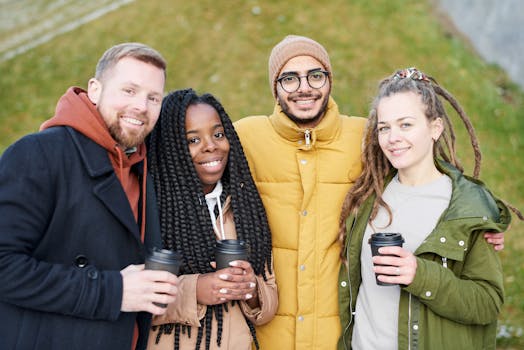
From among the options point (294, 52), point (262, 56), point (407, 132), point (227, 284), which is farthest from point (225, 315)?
point (262, 56)

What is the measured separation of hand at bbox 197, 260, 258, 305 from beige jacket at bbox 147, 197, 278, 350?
0.07 metres

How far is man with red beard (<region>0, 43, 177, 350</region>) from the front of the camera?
2.52m

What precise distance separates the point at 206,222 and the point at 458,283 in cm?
154

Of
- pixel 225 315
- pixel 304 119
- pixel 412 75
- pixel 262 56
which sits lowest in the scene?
pixel 225 315

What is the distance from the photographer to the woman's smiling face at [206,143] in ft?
11.8

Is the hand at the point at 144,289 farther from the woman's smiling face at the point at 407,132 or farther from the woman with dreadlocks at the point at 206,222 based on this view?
the woman's smiling face at the point at 407,132

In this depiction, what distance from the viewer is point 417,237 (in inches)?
130

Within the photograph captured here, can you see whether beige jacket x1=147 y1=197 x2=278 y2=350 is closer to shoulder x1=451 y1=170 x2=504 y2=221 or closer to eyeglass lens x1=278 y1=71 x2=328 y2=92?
eyeglass lens x1=278 y1=71 x2=328 y2=92

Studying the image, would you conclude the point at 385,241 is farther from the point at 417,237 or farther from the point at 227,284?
the point at 227,284

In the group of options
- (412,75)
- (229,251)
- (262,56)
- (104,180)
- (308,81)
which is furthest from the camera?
(262,56)

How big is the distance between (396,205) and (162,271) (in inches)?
62.2

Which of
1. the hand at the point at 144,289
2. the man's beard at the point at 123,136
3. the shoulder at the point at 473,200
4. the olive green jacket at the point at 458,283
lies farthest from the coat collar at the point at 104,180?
the shoulder at the point at 473,200

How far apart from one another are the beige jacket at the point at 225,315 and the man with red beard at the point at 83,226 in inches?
10.2

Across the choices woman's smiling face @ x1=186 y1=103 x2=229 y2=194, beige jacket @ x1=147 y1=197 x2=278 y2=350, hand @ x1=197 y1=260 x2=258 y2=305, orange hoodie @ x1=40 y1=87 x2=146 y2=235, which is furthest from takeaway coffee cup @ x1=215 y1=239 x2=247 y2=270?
woman's smiling face @ x1=186 y1=103 x2=229 y2=194
